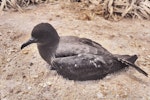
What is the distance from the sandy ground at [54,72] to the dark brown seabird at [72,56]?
0.37ft

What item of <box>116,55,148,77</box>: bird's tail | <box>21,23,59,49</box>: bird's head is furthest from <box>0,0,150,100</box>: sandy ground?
<box>21,23,59,49</box>: bird's head

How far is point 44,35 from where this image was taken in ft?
11.8

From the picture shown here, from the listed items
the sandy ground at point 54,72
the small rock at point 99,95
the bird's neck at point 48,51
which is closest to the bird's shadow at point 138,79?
the sandy ground at point 54,72

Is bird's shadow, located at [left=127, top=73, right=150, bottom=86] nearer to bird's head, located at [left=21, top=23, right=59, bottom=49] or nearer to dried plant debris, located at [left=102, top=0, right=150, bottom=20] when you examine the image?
bird's head, located at [left=21, top=23, right=59, bottom=49]

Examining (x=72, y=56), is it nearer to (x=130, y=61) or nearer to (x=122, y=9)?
(x=130, y=61)

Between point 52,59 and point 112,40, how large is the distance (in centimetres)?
109

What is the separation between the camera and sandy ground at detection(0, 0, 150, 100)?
357 cm

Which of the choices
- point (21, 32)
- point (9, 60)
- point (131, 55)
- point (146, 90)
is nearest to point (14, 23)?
point (21, 32)

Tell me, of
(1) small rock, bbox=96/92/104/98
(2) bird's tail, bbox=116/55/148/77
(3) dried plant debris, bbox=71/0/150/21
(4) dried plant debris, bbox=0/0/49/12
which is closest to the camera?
(1) small rock, bbox=96/92/104/98

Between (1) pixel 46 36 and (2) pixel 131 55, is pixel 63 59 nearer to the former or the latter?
(1) pixel 46 36

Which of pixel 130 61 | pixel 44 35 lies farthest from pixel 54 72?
pixel 130 61

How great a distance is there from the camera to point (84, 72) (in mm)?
3598

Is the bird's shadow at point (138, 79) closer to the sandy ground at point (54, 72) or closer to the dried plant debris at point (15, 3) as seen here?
the sandy ground at point (54, 72)

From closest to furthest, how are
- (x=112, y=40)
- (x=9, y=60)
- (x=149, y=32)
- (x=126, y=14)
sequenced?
(x=9, y=60), (x=112, y=40), (x=149, y=32), (x=126, y=14)
